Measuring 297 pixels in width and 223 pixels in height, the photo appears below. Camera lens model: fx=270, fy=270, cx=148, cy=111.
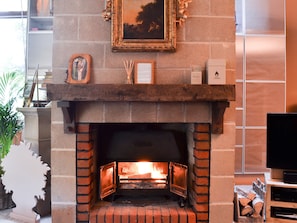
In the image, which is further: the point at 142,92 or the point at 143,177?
the point at 143,177

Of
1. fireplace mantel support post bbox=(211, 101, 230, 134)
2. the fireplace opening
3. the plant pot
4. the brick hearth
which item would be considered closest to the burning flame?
the fireplace opening

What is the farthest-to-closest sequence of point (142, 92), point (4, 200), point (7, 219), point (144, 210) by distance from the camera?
point (4, 200)
point (7, 219)
point (144, 210)
point (142, 92)

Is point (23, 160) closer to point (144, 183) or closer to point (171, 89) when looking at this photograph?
point (144, 183)

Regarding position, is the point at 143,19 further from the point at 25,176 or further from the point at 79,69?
the point at 25,176

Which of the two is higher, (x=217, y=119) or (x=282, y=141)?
(x=217, y=119)

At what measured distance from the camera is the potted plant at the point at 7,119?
→ 2.59 meters

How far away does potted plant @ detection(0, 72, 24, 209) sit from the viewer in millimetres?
2592

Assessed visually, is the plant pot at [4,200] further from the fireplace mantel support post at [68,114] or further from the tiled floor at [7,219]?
the fireplace mantel support post at [68,114]

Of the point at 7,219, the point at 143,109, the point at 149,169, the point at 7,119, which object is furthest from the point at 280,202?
the point at 7,119

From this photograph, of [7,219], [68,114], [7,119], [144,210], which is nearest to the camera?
[68,114]

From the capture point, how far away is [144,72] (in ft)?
6.80

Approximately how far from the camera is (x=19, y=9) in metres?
3.64

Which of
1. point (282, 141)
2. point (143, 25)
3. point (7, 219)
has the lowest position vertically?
point (7, 219)

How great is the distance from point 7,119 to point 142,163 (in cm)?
147
